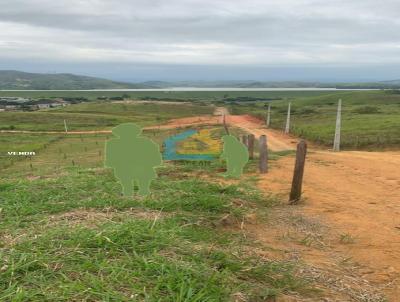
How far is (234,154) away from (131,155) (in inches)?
160

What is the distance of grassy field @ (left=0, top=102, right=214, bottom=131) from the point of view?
148ft

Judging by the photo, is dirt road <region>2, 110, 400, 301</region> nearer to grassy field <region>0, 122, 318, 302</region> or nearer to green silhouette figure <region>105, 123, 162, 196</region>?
grassy field <region>0, 122, 318, 302</region>

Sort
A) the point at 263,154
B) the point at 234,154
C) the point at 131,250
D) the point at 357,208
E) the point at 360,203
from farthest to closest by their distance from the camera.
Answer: the point at 263,154, the point at 234,154, the point at 360,203, the point at 357,208, the point at 131,250

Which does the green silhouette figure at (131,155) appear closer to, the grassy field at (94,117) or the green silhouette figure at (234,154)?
the green silhouette figure at (234,154)

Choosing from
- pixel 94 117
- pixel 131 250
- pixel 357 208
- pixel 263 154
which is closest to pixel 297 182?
pixel 357 208

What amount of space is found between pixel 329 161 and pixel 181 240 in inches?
429

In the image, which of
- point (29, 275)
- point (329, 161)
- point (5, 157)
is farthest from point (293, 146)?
point (29, 275)

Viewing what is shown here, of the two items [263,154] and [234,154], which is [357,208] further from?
[263,154]

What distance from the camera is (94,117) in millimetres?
52375

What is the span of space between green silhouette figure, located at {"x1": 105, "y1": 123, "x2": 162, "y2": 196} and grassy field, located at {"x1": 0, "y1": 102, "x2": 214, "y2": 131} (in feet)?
120

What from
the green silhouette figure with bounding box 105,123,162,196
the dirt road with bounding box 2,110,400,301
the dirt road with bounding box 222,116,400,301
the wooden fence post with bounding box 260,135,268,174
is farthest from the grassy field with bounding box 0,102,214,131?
the green silhouette figure with bounding box 105,123,162,196

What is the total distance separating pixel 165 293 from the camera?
366 cm

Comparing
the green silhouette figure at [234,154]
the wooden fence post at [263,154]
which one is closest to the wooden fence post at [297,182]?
the green silhouette figure at [234,154]

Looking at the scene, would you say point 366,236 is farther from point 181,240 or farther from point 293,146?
point 293,146
